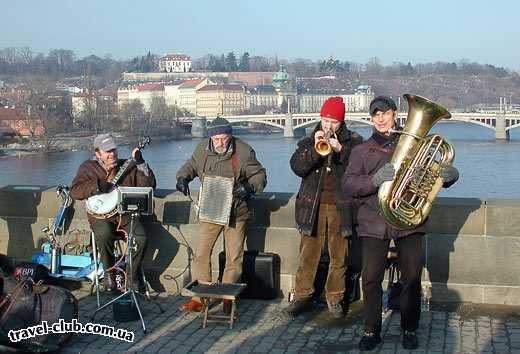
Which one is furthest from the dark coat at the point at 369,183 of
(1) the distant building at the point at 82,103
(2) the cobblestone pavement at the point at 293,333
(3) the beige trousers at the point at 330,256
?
(1) the distant building at the point at 82,103

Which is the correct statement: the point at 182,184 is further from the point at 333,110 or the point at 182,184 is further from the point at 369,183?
the point at 369,183

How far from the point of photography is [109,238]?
6090mm

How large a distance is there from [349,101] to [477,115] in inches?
2233

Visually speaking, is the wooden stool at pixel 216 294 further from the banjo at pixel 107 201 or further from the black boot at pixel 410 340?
the black boot at pixel 410 340

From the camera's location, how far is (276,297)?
6.16 m

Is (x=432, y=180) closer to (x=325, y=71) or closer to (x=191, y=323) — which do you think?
(x=191, y=323)

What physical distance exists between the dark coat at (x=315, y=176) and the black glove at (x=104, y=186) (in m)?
1.33

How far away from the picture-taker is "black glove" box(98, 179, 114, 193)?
5949 mm

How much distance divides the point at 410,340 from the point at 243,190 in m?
1.49

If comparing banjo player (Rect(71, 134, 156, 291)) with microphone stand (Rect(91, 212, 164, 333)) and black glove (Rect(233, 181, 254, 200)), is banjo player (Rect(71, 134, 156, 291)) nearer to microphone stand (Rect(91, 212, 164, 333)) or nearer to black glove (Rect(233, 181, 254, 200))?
microphone stand (Rect(91, 212, 164, 333))

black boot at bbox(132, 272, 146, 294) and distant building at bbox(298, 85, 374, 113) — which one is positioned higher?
black boot at bbox(132, 272, 146, 294)

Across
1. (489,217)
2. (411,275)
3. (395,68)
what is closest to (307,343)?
(411,275)

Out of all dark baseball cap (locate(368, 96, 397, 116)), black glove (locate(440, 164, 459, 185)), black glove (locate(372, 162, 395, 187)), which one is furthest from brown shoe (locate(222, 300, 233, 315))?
black glove (locate(440, 164, 459, 185))

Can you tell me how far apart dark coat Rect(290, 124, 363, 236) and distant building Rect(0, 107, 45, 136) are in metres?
73.6
